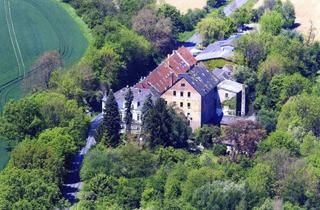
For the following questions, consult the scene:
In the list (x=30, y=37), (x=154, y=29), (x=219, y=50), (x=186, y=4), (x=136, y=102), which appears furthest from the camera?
(x=186, y=4)

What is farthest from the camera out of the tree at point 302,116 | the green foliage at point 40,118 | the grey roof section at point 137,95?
the grey roof section at point 137,95

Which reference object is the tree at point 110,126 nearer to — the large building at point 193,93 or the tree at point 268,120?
the large building at point 193,93

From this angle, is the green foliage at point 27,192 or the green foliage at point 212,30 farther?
the green foliage at point 212,30

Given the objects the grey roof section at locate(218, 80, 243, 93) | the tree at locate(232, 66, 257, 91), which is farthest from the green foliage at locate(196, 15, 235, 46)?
the grey roof section at locate(218, 80, 243, 93)

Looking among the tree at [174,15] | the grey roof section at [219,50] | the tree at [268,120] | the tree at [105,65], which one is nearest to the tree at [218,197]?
the tree at [268,120]

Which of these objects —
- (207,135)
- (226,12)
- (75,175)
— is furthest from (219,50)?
(75,175)

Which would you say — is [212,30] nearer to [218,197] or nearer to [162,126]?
[162,126]

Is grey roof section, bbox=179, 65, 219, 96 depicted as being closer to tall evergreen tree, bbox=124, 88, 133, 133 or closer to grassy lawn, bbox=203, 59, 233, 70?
grassy lawn, bbox=203, 59, 233, 70
